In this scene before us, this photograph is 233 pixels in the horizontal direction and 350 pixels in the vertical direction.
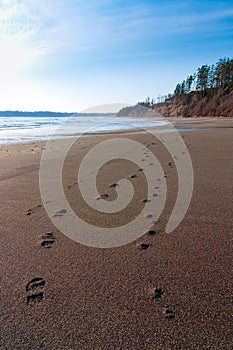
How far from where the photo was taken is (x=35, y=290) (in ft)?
6.86

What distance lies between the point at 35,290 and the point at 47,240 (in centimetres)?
87

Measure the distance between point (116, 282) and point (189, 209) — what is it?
1.92m

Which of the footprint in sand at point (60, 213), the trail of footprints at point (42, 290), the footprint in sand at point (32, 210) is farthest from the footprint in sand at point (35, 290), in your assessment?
the footprint in sand at point (32, 210)

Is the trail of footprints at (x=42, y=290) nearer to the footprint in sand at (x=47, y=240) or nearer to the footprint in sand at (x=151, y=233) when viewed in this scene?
the footprint in sand at (x=47, y=240)

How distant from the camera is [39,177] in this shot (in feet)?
19.6

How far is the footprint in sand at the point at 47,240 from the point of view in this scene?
9.28 ft

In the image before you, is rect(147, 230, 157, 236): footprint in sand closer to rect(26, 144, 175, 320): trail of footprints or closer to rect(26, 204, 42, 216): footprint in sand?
rect(26, 144, 175, 320): trail of footprints

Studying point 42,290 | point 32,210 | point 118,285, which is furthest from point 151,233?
point 32,210

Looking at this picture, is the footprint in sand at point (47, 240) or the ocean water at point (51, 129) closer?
the footprint in sand at point (47, 240)

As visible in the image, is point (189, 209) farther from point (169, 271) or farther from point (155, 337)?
point (155, 337)

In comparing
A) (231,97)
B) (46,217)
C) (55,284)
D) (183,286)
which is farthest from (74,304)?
(231,97)

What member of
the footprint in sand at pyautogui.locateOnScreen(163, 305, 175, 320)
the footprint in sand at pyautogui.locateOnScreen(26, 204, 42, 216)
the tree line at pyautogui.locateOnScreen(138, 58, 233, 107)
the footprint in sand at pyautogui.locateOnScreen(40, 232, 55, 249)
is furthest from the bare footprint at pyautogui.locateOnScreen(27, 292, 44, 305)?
the tree line at pyautogui.locateOnScreen(138, 58, 233, 107)

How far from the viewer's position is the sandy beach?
1.64 metres

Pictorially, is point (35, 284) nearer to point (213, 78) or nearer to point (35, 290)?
point (35, 290)
